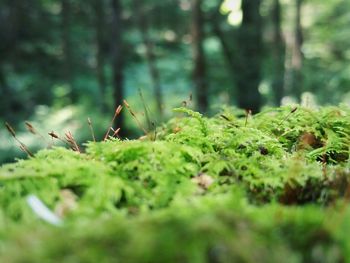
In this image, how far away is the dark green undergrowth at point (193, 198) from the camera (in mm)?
835

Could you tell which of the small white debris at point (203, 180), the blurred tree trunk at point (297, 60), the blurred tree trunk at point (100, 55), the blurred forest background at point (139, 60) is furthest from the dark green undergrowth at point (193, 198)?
the blurred tree trunk at point (100, 55)

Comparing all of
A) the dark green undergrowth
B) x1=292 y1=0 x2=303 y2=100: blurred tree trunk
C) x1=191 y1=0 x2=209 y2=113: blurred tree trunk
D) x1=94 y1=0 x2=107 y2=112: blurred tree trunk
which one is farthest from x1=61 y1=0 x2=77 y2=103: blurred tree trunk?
the dark green undergrowth

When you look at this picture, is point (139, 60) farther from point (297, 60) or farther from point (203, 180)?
point (203, 180)

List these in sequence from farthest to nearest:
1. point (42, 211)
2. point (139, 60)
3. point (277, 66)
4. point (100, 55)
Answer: point (139, 60), point (100, 55), point (277, 66), point (42, 211)

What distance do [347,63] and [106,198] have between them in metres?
16.9

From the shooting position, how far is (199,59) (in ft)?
36.9

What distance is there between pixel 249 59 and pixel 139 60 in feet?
43.8

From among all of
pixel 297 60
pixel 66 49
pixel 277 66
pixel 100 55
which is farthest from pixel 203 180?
pixel 100 55

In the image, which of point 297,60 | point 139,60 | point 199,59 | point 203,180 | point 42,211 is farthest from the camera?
point 139,60

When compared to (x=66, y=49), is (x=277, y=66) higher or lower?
lower

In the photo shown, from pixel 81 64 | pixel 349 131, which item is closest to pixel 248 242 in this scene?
pixel 349 131

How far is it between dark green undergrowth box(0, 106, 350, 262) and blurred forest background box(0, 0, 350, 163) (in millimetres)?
9281

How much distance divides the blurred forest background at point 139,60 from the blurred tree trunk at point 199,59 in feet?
0.09

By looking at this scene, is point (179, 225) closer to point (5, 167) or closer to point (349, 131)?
point (5, 167)
